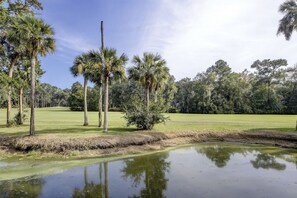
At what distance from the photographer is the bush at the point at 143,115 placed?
22934 mm

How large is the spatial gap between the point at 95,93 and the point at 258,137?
6625 centimetres

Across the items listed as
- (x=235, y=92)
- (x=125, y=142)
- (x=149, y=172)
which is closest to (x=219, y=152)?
(x=125, y=142)

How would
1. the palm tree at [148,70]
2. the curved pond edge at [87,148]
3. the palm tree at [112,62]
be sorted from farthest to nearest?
the palm tree at [148,70], the palm tree at [112,62], the curved pond edge at [87,148]

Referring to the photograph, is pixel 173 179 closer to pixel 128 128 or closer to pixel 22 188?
pixel 22 188

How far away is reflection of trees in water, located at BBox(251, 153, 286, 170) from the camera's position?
44.1 ft

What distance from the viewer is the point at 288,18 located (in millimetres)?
22641

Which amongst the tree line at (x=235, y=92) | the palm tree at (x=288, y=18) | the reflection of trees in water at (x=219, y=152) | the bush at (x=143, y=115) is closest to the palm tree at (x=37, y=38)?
the bush at (x=143, y=115)

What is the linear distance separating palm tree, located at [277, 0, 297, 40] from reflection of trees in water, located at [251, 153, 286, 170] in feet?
42.5

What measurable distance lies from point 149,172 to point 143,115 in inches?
423

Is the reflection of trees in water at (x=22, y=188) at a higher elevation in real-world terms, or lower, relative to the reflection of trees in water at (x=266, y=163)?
higher

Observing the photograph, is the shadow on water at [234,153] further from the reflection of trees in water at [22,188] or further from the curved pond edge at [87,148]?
the reflection of trees in water at [22,188]

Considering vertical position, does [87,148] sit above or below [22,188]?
above

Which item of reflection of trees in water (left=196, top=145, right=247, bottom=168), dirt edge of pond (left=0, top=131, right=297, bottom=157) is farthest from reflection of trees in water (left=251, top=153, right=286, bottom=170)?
dirt edge of pond (left=0, top=131, right=297, bottom=157)

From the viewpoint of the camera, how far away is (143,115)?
75.1 ft
